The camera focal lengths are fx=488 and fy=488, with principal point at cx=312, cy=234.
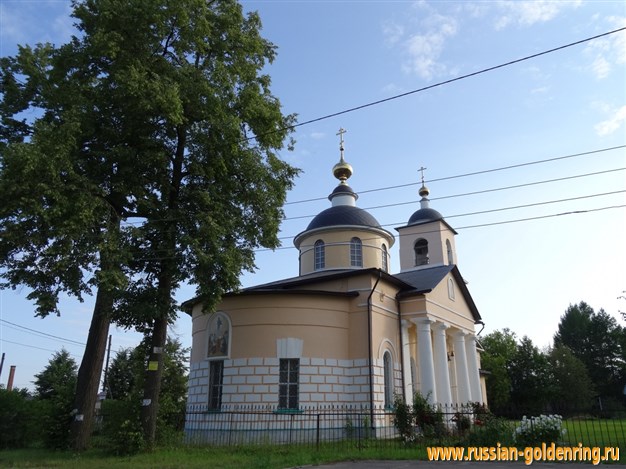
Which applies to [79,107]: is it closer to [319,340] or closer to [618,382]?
[319,340]

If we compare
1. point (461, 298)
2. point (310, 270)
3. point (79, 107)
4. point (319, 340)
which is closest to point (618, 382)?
point (461, 298)

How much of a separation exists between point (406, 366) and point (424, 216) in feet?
35.6

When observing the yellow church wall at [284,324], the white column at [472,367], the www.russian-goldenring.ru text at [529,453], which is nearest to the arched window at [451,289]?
the white column at [472,367]

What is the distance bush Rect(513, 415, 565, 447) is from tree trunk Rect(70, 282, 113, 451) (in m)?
12.1

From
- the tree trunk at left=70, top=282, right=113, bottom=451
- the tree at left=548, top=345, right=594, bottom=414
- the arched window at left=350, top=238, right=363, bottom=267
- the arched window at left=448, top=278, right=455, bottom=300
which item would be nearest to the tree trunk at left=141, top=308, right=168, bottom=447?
the tree trunk at left=70, top=282, right=113, bottom=451

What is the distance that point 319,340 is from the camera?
1864 cm

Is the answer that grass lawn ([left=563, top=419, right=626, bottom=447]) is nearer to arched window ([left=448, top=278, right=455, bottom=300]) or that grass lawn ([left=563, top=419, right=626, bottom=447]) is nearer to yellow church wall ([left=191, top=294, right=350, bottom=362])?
arched window ([left=448, top=278, right=455, bottom=300])

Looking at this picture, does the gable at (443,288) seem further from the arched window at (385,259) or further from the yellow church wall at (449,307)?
the arched window at (385,259)

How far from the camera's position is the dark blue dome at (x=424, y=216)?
92.4 feet

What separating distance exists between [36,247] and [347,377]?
454 inches

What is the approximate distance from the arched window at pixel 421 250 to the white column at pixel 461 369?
187 inches

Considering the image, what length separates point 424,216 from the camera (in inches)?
1125

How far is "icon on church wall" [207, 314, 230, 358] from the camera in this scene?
1883 centimetres

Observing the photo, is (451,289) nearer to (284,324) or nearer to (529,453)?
(284,324)
